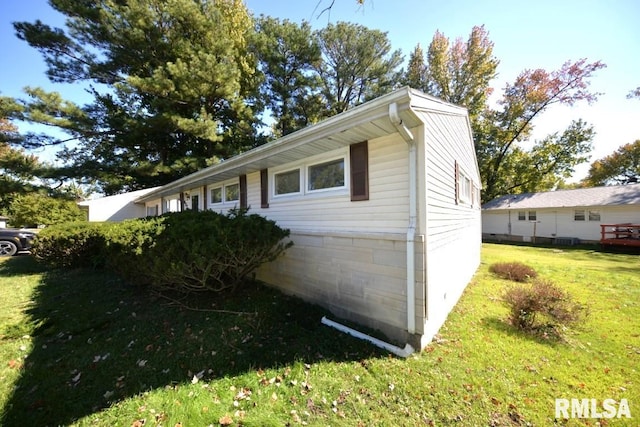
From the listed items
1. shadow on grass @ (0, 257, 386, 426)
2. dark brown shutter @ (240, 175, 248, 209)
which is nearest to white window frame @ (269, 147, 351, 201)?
dark brown shutter @ (240, 175, 248, 209)

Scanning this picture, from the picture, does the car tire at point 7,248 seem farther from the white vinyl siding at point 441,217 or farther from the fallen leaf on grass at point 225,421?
the white vinyl siding at point 441,217

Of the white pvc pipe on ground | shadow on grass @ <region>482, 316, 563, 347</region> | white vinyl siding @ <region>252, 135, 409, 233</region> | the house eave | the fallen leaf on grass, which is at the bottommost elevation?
the fallen leaf on grass

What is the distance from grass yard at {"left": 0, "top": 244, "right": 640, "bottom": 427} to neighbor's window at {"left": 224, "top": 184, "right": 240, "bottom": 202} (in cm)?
362

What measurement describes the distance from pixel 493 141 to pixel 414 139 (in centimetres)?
2672

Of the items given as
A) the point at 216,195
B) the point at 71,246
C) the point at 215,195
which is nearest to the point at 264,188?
the point at 216,195

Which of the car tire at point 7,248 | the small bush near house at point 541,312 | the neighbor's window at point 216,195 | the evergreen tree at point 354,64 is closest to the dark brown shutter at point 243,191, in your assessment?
the neighbor's window at point 216,195

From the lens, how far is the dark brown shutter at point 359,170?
4477 millimetres

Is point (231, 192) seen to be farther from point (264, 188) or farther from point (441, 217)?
point (441, 217)

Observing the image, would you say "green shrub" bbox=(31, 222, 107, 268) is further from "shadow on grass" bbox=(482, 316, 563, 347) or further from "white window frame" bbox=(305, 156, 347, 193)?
"shadow on grass" bbox=(482, 316, 563, 347)

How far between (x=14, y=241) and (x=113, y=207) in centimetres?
472

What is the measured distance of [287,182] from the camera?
6.22 metres

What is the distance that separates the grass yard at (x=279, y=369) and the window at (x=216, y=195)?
427 centimetres

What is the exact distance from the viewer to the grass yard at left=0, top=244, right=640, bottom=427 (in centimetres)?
282

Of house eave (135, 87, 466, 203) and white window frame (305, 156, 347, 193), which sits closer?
house eave (135, 87, 466, 203)
